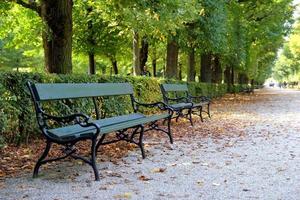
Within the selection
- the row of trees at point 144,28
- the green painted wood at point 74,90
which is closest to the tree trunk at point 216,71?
the row of trees at point 144,28

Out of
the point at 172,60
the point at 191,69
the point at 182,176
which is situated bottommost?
the point at 182,176

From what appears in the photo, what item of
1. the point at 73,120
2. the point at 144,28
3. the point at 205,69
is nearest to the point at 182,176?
the point at 73,120

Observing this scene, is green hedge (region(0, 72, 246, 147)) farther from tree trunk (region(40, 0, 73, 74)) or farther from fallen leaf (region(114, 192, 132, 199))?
tree trunk (region(40, 0, 73, 74))

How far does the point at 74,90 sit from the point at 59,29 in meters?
5.69

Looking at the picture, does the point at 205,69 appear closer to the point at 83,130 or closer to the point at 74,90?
the point at 74,90

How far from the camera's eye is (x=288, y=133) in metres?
9.65

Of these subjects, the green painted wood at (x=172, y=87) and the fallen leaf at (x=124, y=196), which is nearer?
the fallen leaf at (x=124, y=196)

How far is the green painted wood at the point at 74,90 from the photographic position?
17.5ft

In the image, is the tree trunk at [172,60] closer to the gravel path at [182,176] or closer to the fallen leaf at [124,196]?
the gravel path at [182,176]

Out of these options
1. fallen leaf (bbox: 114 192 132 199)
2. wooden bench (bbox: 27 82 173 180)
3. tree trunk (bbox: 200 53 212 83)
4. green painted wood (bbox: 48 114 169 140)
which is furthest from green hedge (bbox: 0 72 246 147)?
tree trunk (bbox: 200 53 212 83)

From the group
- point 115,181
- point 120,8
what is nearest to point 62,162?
point 115,181

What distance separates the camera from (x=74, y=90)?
244 inches

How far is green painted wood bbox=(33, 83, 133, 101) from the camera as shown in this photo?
535 centimetres

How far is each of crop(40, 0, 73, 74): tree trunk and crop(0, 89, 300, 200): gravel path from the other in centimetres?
478
